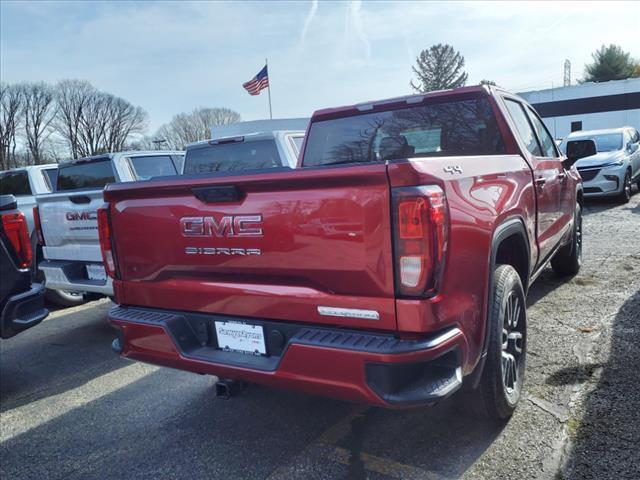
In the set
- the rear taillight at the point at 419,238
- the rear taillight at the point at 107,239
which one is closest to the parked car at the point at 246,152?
the rear taillight at the point at 107,239

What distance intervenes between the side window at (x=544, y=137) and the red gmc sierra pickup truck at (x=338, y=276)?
1324mm

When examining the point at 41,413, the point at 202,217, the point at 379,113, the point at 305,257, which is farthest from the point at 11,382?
the point at 379,113

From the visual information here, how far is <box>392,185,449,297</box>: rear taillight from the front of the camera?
200 cm

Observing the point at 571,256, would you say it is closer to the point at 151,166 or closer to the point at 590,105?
the point at 151,166

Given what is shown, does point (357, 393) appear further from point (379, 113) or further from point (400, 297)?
point (379, 113)

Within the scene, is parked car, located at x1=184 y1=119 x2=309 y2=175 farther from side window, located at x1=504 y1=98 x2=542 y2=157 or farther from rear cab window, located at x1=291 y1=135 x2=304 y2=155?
side window, located at x1=504 y1=98 x2=542 y2=157

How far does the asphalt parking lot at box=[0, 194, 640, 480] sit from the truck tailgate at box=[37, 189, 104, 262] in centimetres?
114

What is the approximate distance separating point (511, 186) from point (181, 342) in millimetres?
2087

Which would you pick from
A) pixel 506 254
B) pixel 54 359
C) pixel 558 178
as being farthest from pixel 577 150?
pixel 54 359

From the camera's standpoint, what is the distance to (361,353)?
206 cm

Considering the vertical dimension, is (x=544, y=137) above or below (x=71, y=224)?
above

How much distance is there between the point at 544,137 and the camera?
184 inches

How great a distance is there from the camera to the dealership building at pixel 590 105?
40281 mm

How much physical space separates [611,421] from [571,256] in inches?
125
